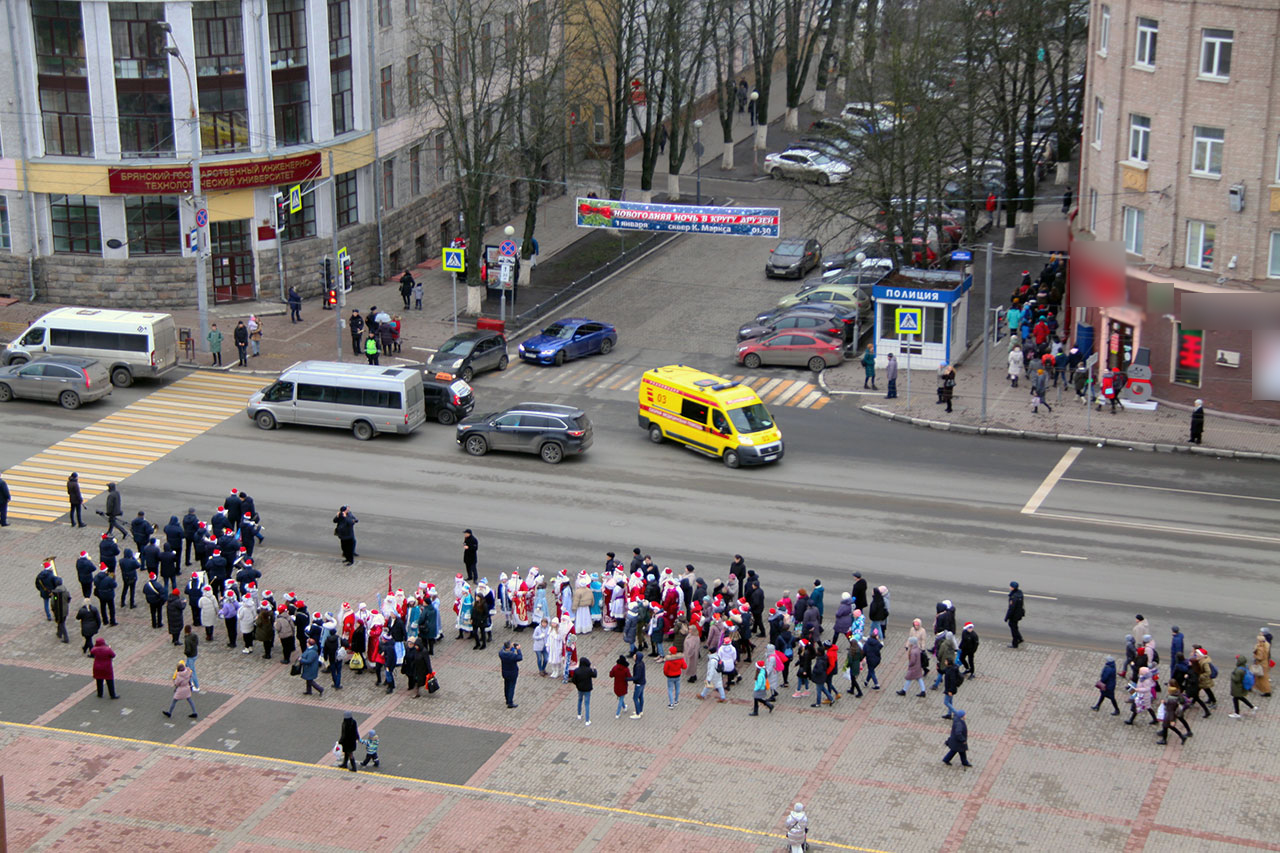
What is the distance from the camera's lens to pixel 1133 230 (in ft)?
167

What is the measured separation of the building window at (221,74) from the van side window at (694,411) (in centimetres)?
2142

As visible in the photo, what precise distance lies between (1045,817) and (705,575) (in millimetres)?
12164

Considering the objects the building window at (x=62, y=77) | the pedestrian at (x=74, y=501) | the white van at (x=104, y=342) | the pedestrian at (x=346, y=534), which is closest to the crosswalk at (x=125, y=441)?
the pedestrian at (x=74, y=501)

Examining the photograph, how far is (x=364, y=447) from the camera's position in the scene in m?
47.3

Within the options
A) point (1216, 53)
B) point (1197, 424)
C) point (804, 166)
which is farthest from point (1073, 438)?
point (804, 166)

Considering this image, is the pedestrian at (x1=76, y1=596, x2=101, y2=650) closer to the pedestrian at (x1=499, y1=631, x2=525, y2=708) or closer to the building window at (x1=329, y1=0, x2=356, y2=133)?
the pedestrian at (x1=499, y1=631, x2=525, y2=708)

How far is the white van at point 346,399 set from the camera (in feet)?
155

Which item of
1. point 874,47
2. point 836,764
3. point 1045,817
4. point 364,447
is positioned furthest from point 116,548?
point 874,47

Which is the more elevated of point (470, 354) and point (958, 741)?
point (470, 354)

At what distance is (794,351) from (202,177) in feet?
70.2

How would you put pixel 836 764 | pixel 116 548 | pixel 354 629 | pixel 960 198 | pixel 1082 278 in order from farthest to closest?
pixel 960 198, pixel 1082 278, pixel 116 548, pixel 354 629, pixel 836 764

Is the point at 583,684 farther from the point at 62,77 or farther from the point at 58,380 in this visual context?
the point at 62,77

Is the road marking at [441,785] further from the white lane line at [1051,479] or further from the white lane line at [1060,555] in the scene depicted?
the white lane line at [1051,479]

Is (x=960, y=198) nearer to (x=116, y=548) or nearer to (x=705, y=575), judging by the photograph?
(x=705, y=575)
